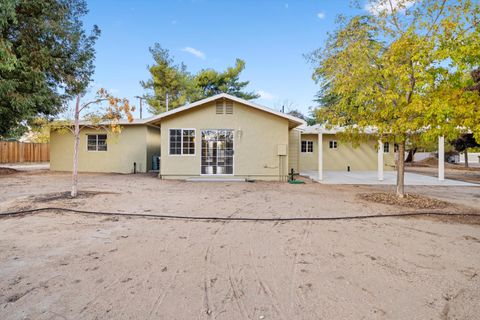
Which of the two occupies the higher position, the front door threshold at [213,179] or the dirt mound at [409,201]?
the front door threshold at [213,179]

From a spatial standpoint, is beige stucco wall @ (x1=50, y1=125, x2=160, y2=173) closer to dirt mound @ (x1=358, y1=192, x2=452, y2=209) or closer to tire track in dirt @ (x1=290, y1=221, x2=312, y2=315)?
dirt mound @ (x1=358, y1=192, x2=452, y2=209)

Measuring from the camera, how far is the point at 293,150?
13.4 metres

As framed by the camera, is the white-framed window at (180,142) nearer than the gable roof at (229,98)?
No

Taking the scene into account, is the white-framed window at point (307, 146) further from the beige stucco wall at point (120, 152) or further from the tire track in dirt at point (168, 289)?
the tire track in dirt at point (168, 289)

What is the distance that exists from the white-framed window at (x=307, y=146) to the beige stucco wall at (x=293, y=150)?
206 centimetres

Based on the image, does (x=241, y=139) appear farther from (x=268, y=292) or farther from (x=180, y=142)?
Answer: (x=268, y=292)

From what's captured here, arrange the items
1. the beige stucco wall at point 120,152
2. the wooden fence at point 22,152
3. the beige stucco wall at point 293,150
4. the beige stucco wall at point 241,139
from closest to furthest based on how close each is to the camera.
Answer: the beige stucco wall at point 241,139 → the beige stucco wall at point 293,150 → the beige stucco wall at point 120,152 → the wooden fence at point 22,152

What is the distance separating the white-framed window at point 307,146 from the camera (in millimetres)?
15956

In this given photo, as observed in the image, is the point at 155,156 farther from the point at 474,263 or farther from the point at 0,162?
the point at 0,162

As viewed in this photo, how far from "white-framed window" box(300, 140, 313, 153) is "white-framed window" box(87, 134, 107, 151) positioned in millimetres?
12025

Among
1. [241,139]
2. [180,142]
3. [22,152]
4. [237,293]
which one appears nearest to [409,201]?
[237,293]

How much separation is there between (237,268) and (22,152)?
1075 inches

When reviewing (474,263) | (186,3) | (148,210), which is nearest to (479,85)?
(474,263)

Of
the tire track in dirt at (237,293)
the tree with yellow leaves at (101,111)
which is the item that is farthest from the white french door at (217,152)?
the tire track in dirt at (237,293)
